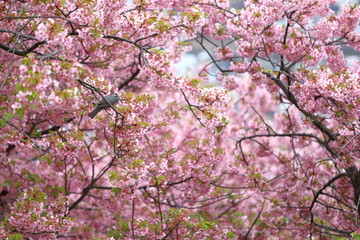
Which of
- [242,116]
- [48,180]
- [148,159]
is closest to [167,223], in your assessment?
[148,159]

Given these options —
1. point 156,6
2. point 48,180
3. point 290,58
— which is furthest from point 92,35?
point 48,180

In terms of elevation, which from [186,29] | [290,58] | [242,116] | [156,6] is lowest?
[186,29]

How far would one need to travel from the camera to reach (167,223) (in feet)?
18.3

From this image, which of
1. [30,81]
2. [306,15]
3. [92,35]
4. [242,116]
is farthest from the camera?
[242,116]

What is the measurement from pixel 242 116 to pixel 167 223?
27.0ft

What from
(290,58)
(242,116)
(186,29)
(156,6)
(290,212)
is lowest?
(290,212)

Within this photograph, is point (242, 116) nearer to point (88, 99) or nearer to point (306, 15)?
point (306, 15)

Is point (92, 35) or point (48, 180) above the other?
point (48, 180)

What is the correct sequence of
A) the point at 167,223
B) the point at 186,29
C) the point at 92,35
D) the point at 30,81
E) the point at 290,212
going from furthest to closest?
the point at 290,212 < the point at 167,223 < the point at 186,29 < the point at 92,35 < the point at 30,81

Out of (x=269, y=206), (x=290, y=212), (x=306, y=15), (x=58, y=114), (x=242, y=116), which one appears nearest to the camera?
(x=58, y=114)

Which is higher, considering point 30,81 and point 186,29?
point 186,29

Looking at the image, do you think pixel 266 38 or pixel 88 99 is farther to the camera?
pixel 266 38

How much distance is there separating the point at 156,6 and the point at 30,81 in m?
3.74

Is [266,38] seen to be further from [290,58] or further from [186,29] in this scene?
[186,29]
